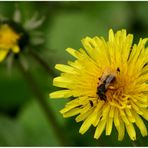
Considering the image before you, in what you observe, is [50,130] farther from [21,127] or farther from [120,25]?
[120,25]

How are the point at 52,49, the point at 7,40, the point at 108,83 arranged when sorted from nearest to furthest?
1. the point at 108,83
2. the point at 7,40
3. the point at 52,49

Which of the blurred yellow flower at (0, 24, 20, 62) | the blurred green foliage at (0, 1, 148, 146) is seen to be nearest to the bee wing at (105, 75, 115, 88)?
the blurred yellow flower at (0, 24, 20, 62)

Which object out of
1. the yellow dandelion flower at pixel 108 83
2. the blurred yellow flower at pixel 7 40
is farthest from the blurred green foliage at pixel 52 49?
the yellow dandelion flower at pixel 108 83

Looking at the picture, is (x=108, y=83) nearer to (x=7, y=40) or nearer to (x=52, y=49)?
(x=7, y=40)

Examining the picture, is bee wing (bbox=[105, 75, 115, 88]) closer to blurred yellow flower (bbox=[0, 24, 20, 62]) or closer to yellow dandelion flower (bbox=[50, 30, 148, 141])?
yellow dandelion flower (bbox=[50, 30, 148, 141])

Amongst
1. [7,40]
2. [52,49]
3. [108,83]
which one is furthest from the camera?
[52,49]

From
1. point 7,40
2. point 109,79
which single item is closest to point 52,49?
point 7,40
